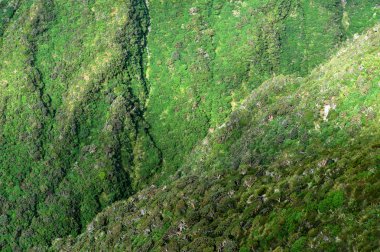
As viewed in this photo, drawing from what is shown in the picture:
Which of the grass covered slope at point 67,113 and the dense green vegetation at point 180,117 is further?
the grass covered slope at point 67,113

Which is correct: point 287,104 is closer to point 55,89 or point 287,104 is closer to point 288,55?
point 288,55

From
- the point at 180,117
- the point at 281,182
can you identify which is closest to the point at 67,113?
the point at 180,117

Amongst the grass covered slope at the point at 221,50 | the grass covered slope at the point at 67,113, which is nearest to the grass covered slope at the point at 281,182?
the grass covered slope at the point at 67,113

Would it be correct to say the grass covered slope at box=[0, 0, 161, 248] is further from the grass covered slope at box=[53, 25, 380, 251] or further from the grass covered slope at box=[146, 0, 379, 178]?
the grass covered slope at box=[53, 25, 380, 251]

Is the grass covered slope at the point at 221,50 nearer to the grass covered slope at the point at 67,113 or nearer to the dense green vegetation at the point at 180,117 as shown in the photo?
the dense green vegetation at the point at 180,117

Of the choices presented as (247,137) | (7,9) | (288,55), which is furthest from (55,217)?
(288,55)

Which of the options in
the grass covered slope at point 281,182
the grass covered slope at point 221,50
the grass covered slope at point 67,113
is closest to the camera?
the grass covered slope at point 281,182

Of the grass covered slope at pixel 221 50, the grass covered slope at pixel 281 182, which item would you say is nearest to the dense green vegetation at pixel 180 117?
the grass covered slope at pixel 281 182

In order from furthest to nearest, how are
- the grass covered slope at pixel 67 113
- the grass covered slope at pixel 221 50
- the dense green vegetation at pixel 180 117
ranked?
the grass covered slope at pixel 221 50 < the grass covered slope at pixel 67 113 < the dense green vegetation at pixel 180 117
